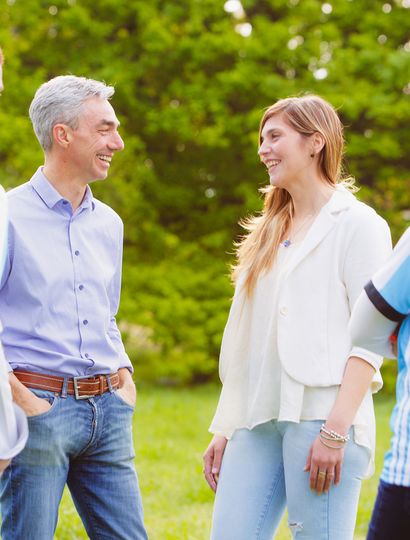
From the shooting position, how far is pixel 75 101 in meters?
3.29

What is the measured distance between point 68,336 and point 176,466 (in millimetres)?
5367

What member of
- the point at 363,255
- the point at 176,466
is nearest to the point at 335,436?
the point at 363,255

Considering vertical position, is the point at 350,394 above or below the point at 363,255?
below

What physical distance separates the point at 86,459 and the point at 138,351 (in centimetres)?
1216

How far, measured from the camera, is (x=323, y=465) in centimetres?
300

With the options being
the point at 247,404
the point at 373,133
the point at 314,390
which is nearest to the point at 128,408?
the point at 247,404

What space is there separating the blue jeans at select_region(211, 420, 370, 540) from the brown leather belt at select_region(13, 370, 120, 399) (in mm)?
493

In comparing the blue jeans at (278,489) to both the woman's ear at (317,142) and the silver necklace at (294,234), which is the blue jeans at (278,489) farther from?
the woman's ear at (317,142)

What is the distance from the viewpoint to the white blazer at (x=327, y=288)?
10.0 feet

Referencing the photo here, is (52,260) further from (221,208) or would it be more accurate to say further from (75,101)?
(221,208)

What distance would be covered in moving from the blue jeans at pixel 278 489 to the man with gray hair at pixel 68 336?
0.41 metres

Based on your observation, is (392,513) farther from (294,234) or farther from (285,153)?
(285,153)

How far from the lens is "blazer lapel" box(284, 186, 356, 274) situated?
10.3 ft

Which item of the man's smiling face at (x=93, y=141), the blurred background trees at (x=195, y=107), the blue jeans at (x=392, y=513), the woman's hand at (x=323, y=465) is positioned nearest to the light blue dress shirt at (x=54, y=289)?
the man's smiling face at (x=93, y=141)
